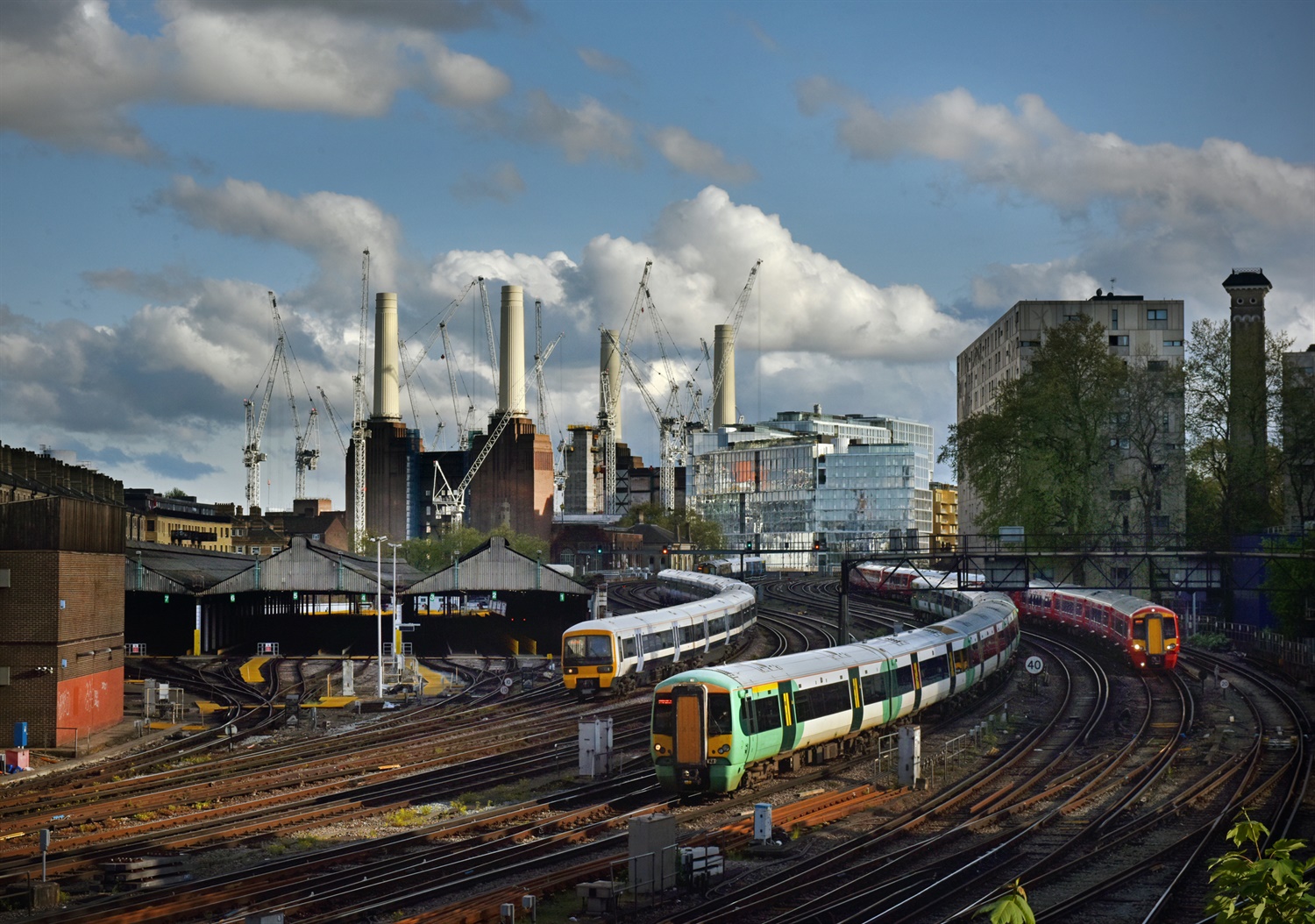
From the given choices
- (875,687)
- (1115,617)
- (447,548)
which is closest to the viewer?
(875,687)

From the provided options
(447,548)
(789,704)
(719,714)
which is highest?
(719,714)

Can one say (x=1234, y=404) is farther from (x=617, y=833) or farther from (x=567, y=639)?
(x=617, y=833)

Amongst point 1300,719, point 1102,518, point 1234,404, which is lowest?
point 1300,719

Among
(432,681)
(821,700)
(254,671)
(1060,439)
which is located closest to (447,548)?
(254,671)

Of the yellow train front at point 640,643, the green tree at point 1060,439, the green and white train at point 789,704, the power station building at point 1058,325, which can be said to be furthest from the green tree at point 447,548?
the green and white train at point 789,704

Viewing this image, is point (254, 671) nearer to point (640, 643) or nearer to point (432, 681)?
point (432, 681)

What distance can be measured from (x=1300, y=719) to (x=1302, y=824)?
1634cm

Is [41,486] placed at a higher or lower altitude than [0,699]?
higher

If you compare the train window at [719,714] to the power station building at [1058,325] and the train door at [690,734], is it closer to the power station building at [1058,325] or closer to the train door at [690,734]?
the train door at [690,734]

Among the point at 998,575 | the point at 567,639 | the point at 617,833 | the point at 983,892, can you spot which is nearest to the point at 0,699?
the point at 567,639

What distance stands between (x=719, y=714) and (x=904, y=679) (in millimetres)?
11065

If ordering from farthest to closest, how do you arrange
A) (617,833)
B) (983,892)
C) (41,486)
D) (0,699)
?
(41,486)
(0,699)
(617,833)
(983,892)

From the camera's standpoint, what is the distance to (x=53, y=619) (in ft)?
146

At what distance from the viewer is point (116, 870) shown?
979 inches
